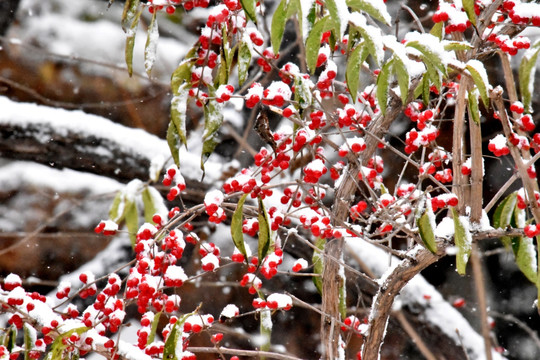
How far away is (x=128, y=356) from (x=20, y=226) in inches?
47.8

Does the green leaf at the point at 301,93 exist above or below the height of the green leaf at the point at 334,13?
below

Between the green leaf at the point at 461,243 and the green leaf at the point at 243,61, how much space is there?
24 cm

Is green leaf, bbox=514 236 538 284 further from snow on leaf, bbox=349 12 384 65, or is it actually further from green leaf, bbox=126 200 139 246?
green leaf, bbox=126 200 139 246

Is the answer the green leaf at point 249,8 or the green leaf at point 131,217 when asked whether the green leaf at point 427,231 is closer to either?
the green leaf at point 249,8

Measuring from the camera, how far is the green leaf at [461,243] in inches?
21.8

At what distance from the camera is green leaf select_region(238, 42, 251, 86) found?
0.53 meters

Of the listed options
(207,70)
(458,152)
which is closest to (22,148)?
(207,70)

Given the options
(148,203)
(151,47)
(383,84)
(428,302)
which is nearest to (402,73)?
(383,84)

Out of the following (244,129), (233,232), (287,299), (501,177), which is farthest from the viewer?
(244,129)

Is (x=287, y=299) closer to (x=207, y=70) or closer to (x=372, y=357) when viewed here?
(x=372, y=357)

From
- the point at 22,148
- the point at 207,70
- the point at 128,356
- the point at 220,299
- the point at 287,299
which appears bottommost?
the point at 220,299

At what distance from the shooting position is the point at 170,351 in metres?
0.57

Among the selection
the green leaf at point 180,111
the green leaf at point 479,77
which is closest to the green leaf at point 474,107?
the green leaf at point 479,77

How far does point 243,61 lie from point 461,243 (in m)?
0.27
